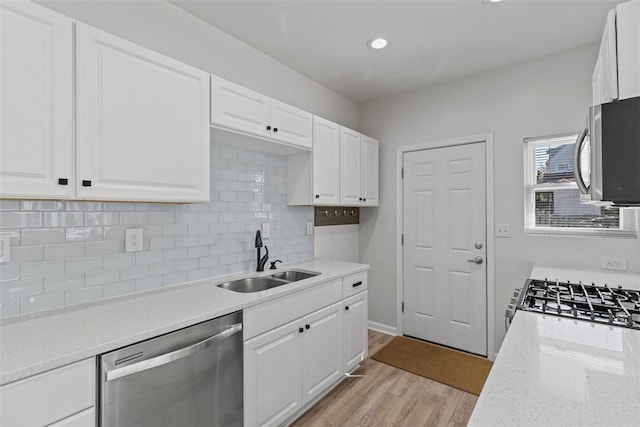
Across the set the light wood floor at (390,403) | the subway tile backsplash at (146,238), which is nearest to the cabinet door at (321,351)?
the light wood floor at (390,403)

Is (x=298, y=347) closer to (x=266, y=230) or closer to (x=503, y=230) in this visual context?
(x=266, y=230)

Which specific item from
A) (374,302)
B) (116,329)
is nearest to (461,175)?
(374,302)

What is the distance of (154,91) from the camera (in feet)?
5.33

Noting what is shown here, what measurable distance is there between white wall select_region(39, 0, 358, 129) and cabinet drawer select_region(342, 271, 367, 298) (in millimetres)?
1683

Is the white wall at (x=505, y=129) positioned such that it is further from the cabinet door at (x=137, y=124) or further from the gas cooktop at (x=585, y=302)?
the cabinet door at (x=137, y=124)

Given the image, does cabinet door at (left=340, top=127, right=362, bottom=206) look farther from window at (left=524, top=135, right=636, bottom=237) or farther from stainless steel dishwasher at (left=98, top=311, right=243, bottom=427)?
stainless steel dishwasher at (left=98, top=311, right=243, bottom=427)

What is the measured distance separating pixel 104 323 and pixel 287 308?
0.96m

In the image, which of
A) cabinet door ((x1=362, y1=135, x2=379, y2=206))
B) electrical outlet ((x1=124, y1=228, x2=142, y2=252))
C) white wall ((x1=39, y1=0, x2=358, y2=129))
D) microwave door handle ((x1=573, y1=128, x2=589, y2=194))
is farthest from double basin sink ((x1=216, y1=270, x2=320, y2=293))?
microwave door handle ((x1=573, y1=128, x2=589, y2=194))

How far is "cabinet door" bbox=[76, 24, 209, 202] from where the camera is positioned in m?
1.39

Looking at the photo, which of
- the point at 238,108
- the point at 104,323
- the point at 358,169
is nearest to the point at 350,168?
the point at 358,169

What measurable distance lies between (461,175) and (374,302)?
1.71 meters

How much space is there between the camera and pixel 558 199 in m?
2.70

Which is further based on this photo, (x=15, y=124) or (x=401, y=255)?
(x=401, y=255)

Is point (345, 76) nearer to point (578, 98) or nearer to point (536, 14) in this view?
point (536, 14)
